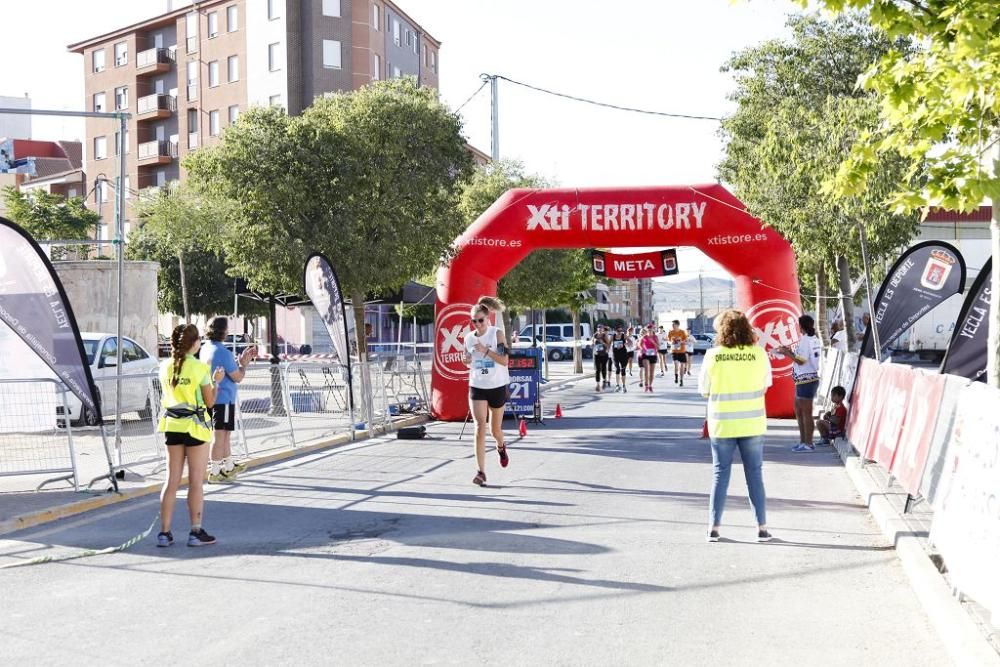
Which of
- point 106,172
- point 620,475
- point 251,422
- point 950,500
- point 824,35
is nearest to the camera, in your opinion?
point 950,500

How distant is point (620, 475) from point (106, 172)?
2455 inches

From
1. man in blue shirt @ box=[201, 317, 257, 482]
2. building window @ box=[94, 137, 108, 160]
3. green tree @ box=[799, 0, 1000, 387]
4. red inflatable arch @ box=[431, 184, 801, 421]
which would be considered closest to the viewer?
green tree @ box=[799, 0, 1000, 387]

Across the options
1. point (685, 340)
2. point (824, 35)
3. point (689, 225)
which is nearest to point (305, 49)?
point (685, 340)

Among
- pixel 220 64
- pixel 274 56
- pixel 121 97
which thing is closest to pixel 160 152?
pixel 121 97

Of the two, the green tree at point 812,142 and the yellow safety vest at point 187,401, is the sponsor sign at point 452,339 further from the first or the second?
the yellow safety vest at point 187,401

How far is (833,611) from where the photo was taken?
596cm

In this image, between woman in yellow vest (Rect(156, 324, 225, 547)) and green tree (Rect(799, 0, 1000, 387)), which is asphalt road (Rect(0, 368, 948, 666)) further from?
green tree (Rect(799, 0, 1000, 387))

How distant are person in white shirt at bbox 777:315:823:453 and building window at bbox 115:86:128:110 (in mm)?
59045

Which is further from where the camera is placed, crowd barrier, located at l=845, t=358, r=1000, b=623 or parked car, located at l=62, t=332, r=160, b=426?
parked car, located at l=62, t=332, r=160, b=426

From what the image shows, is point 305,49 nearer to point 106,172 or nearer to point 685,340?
point 106,172

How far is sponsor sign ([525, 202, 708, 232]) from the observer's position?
1808 centimetres

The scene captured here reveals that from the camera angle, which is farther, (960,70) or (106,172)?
(106,172)

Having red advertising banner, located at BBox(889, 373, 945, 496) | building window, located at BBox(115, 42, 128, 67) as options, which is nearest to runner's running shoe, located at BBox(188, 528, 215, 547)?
red advertising banner, located at BBox(889, 373, 945, 496)

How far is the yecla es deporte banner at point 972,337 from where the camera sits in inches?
438
